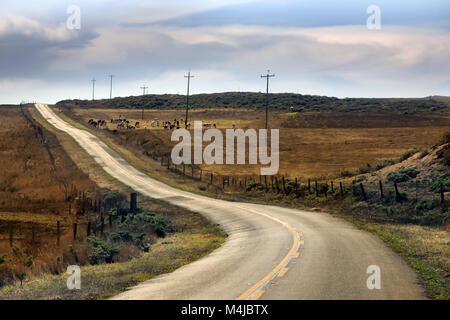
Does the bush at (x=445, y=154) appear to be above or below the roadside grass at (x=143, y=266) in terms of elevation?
above

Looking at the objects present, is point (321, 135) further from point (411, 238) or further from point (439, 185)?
point (411, 238)

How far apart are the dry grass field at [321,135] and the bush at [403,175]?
14367 mm

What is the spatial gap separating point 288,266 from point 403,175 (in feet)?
81.7

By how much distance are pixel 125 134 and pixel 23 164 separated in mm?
40797

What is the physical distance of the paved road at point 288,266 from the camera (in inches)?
485

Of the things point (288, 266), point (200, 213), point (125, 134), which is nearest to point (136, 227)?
point (200, 213)

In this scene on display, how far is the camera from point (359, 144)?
84188 mm

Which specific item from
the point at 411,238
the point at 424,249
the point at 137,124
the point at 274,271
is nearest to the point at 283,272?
the point at 274,271

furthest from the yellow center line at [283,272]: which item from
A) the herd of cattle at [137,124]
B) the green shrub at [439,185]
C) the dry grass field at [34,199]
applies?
the herd of cattle at [137,124]

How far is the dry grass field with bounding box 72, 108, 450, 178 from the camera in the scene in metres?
66.4

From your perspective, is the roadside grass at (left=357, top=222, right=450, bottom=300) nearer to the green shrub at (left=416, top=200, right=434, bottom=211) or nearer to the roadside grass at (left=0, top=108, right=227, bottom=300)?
the green shrub at (left=416, top=200, right=434, bottom=211)

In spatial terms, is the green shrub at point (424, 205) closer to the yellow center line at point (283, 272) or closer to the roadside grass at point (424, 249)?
the roadside grass at point (424, 249)

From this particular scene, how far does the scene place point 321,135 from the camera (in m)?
98.8

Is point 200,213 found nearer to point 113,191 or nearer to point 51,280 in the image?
point 113,191
